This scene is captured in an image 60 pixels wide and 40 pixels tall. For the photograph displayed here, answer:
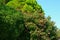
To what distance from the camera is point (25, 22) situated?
3997cm

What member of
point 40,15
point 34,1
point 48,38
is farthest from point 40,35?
point 34,1

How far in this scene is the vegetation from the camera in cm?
3322

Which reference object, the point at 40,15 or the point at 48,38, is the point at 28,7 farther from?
the point at 48,38

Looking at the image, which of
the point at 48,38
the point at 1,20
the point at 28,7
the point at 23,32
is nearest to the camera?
the point at 1,20

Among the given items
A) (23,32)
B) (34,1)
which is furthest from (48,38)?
(34,1)

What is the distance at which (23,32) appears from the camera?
38688 millimetres

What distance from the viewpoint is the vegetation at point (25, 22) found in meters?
33.2

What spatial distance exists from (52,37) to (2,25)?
13.1 meters

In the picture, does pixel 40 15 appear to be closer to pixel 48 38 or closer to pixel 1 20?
pixel 48 38

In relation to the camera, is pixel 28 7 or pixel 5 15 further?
pixel 28 7

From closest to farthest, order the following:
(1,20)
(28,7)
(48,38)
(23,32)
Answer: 1. (1,20)
2. (23,32)
3. (48,38)
4. (28,7)

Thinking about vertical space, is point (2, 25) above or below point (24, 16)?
below

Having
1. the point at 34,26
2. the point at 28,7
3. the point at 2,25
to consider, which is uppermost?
the point at 28,7

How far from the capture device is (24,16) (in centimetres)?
4034
